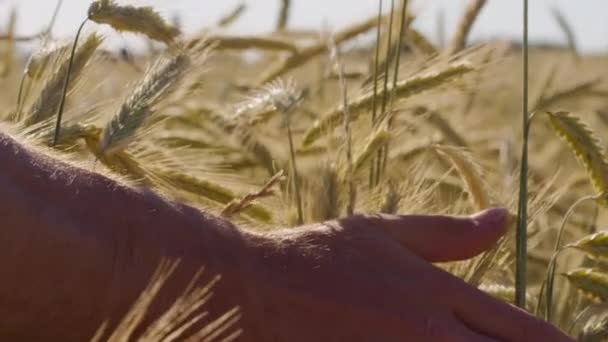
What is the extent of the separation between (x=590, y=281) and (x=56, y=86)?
2.05 feet

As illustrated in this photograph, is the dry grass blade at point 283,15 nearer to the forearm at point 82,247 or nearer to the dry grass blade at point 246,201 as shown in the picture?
the dry grass blade at point 246,201

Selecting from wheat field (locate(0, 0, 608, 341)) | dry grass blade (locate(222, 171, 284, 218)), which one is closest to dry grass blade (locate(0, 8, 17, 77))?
wheat field (locate(0, 0, 608, 341))

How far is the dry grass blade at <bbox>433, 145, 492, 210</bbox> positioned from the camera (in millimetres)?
1467

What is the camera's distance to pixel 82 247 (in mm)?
1143

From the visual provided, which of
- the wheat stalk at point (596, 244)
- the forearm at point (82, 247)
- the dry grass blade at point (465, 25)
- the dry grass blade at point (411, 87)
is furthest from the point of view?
the dry grass blade at point (465, 25)

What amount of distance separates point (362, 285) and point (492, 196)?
0.40m

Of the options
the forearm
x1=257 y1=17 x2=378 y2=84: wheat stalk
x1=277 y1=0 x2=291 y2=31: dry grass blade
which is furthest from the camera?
x1=277 y1=0 x2=291 y2=31: dry grass blade

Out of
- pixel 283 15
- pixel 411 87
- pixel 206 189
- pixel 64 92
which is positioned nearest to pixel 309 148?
pixel 411 87

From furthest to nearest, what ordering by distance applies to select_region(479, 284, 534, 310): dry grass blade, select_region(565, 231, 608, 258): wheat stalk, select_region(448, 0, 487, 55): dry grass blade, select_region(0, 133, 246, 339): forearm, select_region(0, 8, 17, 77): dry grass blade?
select_region(448, 0, 487, 55): dry grass blade → select_region(0, 8, 17, 77): dry grass blade → select_region(479, 284, 534, 310): dry grass blade → select_region(565, 231, 608, 258): wheat stalk → select_region(0, 133, 246, 339): forearm

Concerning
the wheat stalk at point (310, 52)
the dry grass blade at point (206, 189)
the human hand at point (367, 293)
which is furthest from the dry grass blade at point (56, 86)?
the wheat stalk at point (310, 52)

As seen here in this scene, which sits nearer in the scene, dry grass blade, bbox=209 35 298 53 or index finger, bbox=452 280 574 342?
index finger, bbox=452 280 574 342

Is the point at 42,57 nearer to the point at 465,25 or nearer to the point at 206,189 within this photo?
the point at 206,189

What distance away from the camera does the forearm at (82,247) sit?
112 centimetres

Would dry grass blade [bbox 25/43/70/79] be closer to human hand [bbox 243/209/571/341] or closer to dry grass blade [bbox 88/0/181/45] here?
dry grass blade [bbox 88/0/181/45]
